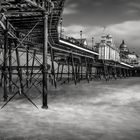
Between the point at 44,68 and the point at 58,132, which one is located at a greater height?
the point at 44,68

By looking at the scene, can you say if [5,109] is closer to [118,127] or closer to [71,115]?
[71,115]

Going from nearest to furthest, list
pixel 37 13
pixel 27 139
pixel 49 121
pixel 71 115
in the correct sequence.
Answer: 1. pixel 27 139
2. pixel 49 121
3. pixel 71 115
4. pixel 37 13

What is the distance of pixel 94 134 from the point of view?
487cm

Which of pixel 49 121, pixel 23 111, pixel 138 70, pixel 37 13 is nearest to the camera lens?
pixel 49 121

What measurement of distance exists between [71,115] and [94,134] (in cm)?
209

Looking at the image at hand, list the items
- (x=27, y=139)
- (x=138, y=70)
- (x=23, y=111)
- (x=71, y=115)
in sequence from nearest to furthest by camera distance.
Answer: (x=27, y=139)
(x=71, y=115)
(x=23, y=111)
(x=138, y=70)

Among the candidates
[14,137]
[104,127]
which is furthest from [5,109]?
[104,127]

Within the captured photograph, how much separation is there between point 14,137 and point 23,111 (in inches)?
114

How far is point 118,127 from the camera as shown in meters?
5.46

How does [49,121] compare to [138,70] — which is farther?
[138,70]

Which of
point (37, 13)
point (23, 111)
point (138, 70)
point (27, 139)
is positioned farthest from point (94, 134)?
point (138, 70)

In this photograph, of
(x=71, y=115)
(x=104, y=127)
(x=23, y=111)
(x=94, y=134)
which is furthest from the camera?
(x=23, y=111)

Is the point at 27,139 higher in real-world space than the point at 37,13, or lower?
lower

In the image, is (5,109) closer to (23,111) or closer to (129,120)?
(23,111)
